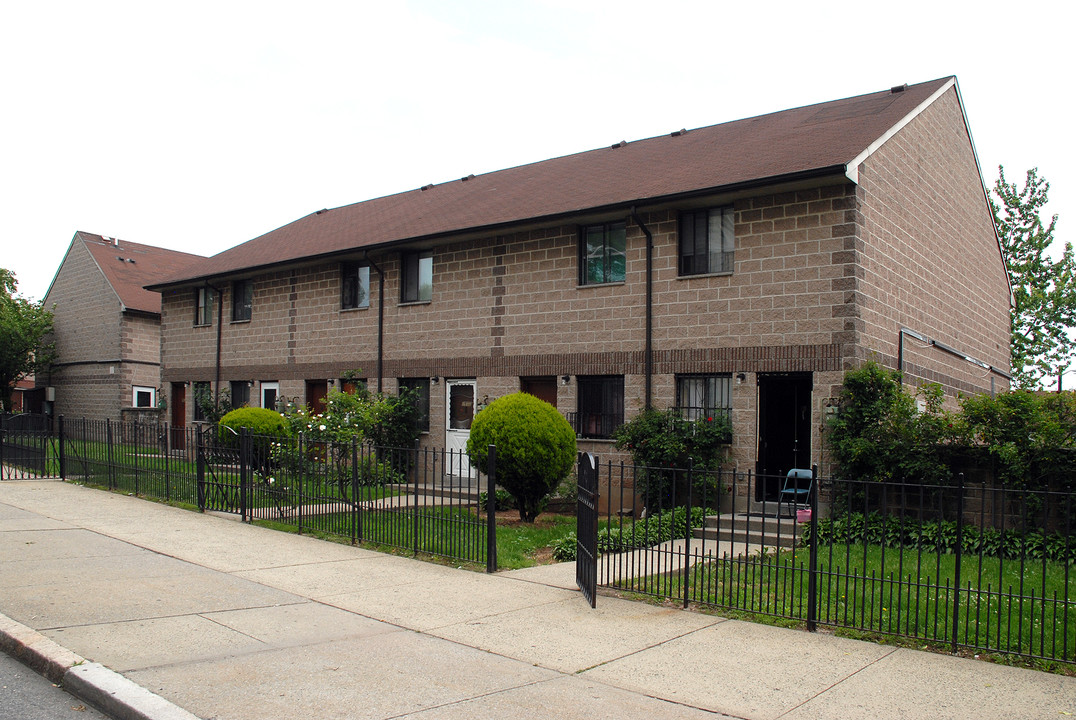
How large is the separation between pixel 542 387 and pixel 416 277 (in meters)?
4.46

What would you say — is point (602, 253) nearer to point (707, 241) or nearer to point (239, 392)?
A: point (707, 241)

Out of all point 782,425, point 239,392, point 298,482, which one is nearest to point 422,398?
point 298,482

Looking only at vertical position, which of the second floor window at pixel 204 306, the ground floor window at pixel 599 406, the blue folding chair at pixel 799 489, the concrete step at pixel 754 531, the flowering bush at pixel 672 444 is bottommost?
the concrete step at pixel 754 531

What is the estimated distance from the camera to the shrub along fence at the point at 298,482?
33.1 ft

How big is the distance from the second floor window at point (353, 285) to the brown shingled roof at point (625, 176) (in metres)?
0.63

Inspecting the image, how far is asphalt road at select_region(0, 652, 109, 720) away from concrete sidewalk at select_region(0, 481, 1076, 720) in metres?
0.12

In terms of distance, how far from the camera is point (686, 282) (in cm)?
1482

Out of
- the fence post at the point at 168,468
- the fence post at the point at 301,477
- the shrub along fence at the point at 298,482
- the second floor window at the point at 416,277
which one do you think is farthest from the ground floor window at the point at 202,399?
the fence post at the point at 301,477

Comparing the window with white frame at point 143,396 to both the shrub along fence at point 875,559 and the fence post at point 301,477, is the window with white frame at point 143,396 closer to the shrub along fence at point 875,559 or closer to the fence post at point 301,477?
the fence post at point 301,477

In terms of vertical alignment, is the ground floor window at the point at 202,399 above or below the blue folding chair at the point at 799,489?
above

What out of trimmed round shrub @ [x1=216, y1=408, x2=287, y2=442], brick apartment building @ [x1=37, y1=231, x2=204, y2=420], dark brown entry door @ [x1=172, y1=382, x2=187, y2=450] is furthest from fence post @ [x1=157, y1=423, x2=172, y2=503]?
brick apartment building @ [x1=37, y1=231, x2=204, y2=420]

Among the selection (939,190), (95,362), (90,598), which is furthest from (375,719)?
(95,362)

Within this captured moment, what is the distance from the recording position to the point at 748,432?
45.5ft

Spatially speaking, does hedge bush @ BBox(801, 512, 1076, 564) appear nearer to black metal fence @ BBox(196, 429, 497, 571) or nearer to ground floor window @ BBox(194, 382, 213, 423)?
black metal fence @ BBox(196, 429, 497, 571)
